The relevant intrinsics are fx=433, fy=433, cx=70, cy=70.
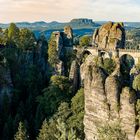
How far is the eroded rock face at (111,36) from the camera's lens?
108 m

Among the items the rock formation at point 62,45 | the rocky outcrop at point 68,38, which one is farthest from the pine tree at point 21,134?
the rocky outcrop at point 68,38

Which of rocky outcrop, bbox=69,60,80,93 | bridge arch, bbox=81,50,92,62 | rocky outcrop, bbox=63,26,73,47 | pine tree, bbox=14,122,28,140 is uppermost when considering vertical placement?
rocky outcrop, bbox=63,26,73,47

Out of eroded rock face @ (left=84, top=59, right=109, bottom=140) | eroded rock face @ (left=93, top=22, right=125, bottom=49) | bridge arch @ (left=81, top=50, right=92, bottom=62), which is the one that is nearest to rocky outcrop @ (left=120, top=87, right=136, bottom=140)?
eroded rock face @ (left=84, top=59, right=109, bottom=140)

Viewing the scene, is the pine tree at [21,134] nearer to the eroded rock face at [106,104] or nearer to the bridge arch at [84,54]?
the eroded rock face at [106,104]

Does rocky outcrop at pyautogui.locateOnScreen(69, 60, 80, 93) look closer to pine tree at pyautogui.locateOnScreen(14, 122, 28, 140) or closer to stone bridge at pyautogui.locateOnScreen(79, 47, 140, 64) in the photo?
stone bridge at pyautogui.locateOnScreen(79, 47, 140, 64)

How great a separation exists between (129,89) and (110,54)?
45.7 meters

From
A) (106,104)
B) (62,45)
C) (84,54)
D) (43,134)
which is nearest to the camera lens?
(106,104)

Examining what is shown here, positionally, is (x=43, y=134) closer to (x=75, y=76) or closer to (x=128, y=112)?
(x=128, y=112)

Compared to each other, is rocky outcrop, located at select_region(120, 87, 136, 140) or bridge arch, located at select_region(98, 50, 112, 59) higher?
bridge arch, located at select_region(98, 50, 112, 59)

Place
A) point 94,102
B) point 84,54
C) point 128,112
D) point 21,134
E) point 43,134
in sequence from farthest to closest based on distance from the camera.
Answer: point 84,54 → point 21,134 → point 43,134 → point 94,102 → point 128,112

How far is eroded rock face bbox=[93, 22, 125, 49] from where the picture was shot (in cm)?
10838

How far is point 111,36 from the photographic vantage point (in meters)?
109

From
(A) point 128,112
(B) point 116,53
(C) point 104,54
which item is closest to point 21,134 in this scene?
(A) point 128,112

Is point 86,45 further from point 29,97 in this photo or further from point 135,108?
point 135,108
